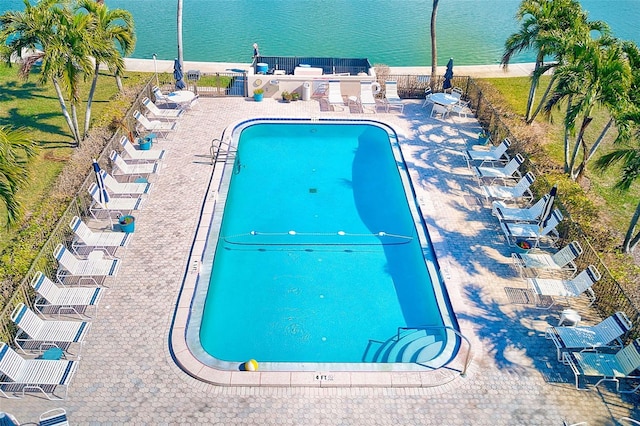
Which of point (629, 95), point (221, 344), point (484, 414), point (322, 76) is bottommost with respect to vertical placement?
point (221, 344)

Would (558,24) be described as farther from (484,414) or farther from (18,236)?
(18,236)

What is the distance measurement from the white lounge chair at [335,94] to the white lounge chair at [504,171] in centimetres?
734

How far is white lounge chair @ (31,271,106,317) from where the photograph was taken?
1146 cm

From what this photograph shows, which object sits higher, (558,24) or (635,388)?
(558,24)

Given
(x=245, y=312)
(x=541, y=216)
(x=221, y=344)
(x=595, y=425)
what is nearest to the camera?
(x=595, y=425)

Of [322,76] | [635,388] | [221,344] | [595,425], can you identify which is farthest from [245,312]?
[322,76]

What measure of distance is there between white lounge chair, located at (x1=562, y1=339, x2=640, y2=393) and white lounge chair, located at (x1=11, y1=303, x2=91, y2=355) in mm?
10567

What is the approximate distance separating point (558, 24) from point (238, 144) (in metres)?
12.6

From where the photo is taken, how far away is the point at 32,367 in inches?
394

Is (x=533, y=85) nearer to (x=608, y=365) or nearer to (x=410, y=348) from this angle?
(x=608, y=365)

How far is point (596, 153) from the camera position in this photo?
1942 cm

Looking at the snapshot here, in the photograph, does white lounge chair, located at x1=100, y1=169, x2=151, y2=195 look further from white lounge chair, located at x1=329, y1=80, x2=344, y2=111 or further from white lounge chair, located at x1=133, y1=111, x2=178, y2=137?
white lounge chair, located at x1=329, y1=80, x2=344, y2=111

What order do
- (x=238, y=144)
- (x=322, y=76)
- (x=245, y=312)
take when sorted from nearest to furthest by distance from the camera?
(x=245, y=312) < (x=238, y=144) < (x=322, y=76)

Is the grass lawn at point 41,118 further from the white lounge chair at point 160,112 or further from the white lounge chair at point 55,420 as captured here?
the white lounge chair at point 55,420
